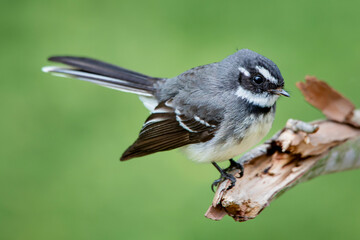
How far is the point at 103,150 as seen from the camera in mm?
6199

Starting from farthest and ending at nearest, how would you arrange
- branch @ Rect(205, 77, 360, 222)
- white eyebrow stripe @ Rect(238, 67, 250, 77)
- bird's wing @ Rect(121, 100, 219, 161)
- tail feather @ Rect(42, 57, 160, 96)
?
tail feather @ Rect(42, 57, 160, 96) → bird's wing @ Rect(121, 100, 219, 161) → white eyebrow stripe @ Rect(238, 67, 250, 77) → branch @ Rect(205, 77, 360, 222)

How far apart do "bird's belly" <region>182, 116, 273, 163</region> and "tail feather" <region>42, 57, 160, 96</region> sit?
0.84 meters

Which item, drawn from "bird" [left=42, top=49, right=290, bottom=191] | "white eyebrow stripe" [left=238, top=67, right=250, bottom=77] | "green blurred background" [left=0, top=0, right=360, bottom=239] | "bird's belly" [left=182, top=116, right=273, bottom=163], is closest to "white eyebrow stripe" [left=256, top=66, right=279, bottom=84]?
"bird" [left=42, top=49, right=290, bottom=191]

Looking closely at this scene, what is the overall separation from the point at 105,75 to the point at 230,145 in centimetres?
135

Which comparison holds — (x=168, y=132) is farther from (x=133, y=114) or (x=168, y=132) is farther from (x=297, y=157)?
(x=133, y=114)

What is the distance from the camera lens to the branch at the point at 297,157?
12.6ft

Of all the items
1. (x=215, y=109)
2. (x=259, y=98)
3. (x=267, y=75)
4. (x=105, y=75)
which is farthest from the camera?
(x=105, y=75)

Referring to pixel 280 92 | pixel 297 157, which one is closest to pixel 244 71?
pixel 280 92

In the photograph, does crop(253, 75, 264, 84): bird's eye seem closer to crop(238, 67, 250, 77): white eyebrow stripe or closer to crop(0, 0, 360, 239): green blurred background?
crop(238, 67, 250, 77): white eyebrow stripe

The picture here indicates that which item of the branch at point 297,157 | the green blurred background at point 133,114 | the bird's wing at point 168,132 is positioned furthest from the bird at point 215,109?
the green blurred background at point 133,114

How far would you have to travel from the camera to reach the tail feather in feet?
15.5

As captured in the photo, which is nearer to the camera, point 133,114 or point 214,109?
point 214,109

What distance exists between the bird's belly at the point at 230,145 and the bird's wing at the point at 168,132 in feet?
0.26

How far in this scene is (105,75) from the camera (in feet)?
15.7
